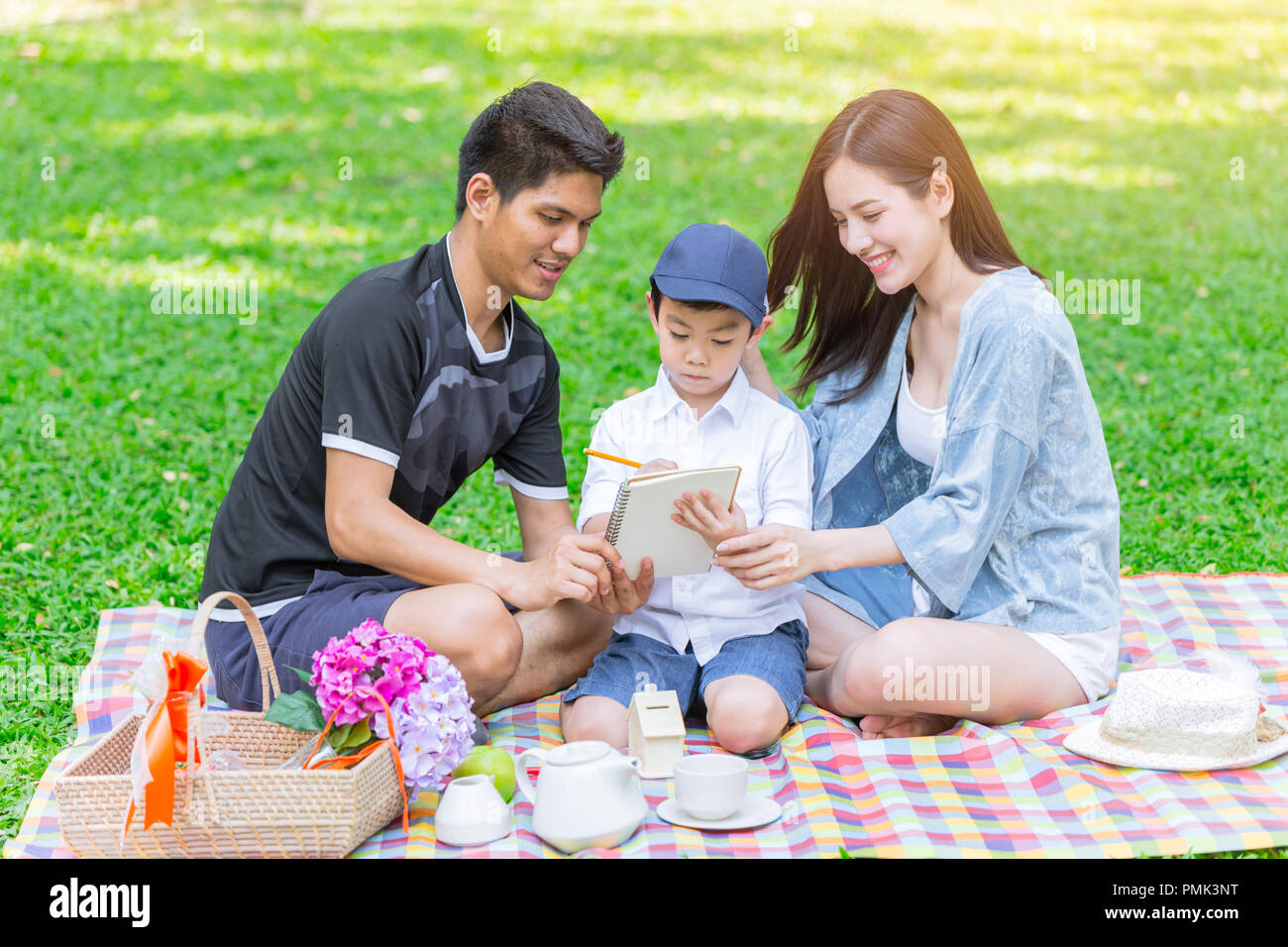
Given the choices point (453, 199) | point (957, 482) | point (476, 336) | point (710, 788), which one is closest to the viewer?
point (710, 788)

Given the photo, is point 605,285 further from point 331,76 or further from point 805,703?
point 331,76

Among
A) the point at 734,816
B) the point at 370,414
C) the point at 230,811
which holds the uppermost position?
the point at 370,414

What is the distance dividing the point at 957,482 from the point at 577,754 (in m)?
1.32

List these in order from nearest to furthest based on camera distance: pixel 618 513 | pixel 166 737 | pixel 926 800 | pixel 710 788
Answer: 1. pixel 166 737
2. pixel 710 788
3. pixel 926 800
4. pixel 618 513

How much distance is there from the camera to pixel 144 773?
287 centimetres

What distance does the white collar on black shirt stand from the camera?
151 inches

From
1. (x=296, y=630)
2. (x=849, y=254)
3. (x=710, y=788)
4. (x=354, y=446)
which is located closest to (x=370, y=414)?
(x=354, y=446)

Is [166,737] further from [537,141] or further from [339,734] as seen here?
[537,141]

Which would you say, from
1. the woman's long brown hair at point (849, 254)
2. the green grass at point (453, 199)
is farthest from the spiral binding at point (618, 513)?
the green grass at point (453, 199)

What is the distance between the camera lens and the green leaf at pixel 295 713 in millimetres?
3195

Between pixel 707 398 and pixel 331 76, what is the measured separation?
34.8 ft

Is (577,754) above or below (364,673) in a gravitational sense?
below

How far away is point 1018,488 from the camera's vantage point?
3.81 m
